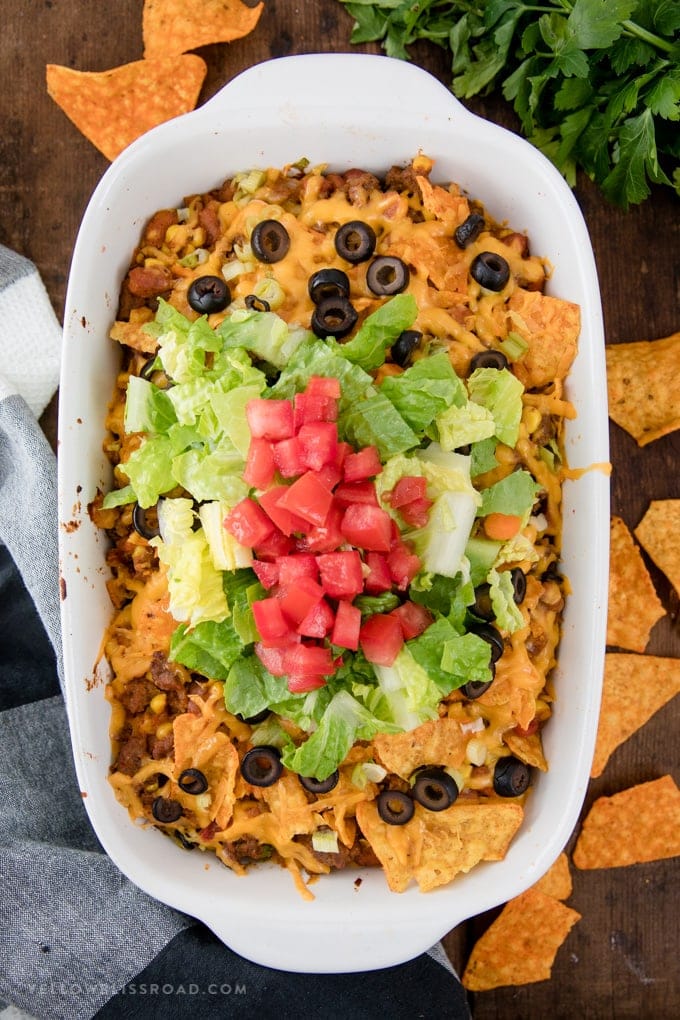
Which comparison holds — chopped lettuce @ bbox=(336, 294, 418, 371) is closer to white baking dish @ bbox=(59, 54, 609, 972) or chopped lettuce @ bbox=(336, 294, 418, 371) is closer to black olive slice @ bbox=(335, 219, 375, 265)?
black olive slice @ bbox=(335, 219, 375, 265)

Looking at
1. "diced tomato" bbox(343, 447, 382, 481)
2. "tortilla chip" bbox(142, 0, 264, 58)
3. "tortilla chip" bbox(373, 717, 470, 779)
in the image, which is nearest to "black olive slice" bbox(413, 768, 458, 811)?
"tortilla chip" bbox(373, 717, 470, 779)

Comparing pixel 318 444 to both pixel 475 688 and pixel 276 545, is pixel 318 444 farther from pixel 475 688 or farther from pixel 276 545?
pixel 475 688

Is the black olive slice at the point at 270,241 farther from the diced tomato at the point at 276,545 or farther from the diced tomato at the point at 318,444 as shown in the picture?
the diced tomato at the point at 276,545

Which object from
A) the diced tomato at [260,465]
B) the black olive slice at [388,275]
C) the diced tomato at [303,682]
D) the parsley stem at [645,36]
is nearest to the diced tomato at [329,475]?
the diced tomato at [260,465]

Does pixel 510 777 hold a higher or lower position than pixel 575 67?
lower

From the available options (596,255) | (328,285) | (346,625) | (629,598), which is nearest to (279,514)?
(346,625)
